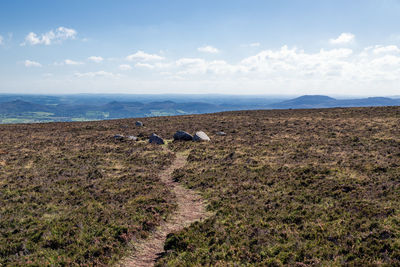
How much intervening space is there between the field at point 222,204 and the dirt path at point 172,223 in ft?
1.64

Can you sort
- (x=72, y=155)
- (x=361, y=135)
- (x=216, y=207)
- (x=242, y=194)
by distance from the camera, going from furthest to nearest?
(x=361, y=135)
(x=72, y=155)
(x=242, y=194)
(x=216, y=207)

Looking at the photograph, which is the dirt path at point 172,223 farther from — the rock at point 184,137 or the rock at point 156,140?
the rock at point 184,137

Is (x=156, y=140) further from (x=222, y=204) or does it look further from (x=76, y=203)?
(x=222, y=204)

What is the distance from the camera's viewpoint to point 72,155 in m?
28.6

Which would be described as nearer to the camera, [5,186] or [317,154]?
[5,186]

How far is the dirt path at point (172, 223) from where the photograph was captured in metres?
10.7

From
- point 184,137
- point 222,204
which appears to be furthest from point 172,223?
point 184,137

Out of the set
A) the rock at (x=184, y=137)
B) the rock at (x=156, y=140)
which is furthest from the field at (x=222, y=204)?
the rock at (x=184, y=137)

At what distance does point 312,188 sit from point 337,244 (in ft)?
22.1

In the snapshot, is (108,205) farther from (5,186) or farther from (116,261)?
(5,186)

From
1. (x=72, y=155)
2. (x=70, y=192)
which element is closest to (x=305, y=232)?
(x=70, y=192)

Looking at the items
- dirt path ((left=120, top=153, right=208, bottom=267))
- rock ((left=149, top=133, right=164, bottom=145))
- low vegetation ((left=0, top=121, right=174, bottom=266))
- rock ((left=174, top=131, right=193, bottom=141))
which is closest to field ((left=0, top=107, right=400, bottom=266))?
low vegetation ((left=0, top=121, right=174, bottom=266))

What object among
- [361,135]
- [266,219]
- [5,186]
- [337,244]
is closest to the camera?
[337,244]

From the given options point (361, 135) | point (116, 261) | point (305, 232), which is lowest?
point (116, 261)
